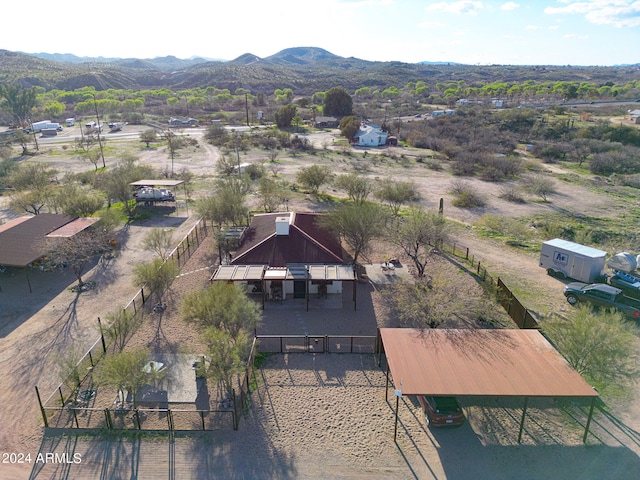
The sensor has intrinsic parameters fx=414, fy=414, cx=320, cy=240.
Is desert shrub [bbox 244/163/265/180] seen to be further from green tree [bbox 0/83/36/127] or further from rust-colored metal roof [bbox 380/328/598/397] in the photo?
green tree [bbox 0/83/36/127]

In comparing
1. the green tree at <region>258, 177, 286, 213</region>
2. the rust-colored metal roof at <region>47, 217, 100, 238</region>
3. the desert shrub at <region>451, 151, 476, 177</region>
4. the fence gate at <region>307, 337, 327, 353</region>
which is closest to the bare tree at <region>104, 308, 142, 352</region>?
the fence gate at <region>307, 337, 327, 353</region>

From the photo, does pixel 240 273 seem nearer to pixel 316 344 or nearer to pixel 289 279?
pixel 289 279

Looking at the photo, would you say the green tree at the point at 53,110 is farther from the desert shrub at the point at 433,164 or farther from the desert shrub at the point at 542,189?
the desert shrub at the point at 542,189

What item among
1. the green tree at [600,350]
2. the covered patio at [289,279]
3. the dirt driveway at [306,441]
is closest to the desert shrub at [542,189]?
the covered patio at [289,279]

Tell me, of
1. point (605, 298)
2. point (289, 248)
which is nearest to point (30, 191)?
point (289, 248)

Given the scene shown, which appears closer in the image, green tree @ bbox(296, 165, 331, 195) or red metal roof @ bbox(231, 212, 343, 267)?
red metal roof @ bbox(231, 212, 343, 267)

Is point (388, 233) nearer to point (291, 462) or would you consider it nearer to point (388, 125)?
point (291, 462)
